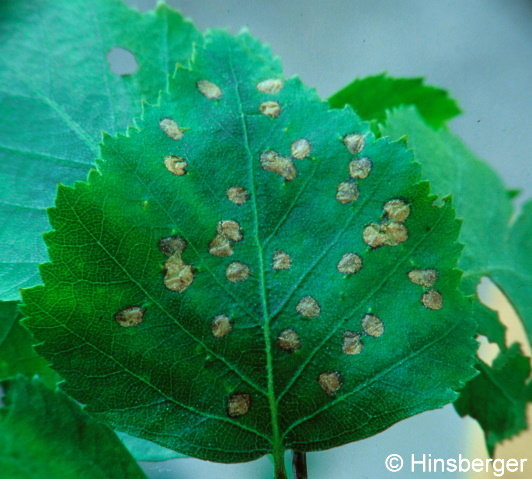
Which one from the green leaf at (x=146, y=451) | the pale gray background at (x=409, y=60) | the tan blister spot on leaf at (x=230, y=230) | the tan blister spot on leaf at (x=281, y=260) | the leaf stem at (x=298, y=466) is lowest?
the leaf stem at (x=298, y=466)

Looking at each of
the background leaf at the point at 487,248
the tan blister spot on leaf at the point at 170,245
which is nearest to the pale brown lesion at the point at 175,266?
the tan blister spot on leaf at the point at 170,245

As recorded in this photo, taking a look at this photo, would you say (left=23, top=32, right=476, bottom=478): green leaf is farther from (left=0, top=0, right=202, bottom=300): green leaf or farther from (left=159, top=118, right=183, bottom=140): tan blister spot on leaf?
(left=0, top=0, right=202, bottom=300): green leaf

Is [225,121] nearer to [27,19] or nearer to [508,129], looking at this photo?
[27,19]

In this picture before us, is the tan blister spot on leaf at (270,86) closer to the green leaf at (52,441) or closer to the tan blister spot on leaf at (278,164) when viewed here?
the tan blister spot on leaf at (278,164)

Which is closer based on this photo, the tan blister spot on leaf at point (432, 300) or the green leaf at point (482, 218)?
the tan blister spot on leaf at point (432, 300)

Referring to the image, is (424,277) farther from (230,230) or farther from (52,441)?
(52,441)

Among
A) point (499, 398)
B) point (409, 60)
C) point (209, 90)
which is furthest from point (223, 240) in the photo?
point (409, 60)
